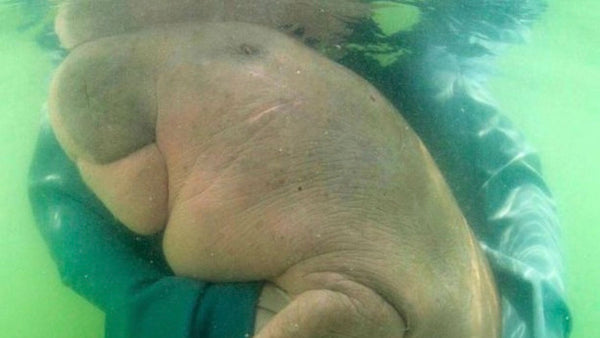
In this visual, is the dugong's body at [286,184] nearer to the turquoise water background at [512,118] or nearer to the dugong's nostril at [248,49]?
the dugong's nostril at [248,49]

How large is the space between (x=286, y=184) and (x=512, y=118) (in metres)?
7.52

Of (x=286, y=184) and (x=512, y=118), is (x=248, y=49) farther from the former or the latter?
(x=512, y=118)

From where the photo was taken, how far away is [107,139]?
3104mm

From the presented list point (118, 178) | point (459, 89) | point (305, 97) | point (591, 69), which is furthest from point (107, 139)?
point (591, 69)

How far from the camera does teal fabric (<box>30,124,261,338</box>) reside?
2850mm

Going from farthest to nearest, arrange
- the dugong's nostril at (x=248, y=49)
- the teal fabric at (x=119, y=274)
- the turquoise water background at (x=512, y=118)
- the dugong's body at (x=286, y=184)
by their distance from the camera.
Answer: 1. the turquoise water background at (x=512, y=118)
2. the dugong's nostril at (x=248, y=49)
3. the teal fabric at (x=119, y=274)
4. the dugong's body at (x=286, y=184)

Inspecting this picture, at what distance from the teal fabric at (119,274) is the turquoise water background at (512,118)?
1.44 m

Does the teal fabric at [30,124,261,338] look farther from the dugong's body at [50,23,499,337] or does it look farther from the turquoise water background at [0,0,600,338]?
the turquoise water background at [0,0,600,338]

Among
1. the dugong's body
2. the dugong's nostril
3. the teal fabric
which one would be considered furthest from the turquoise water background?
the dugong's nostril

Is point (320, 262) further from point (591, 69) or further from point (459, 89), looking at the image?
point (591, 69)

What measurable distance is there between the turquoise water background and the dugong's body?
8.58ft

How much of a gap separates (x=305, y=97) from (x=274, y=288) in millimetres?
866

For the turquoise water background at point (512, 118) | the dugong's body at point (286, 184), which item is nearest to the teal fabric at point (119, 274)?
→ the dugong's body at point (286, 184)

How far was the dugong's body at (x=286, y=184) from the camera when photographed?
2.61 metres
